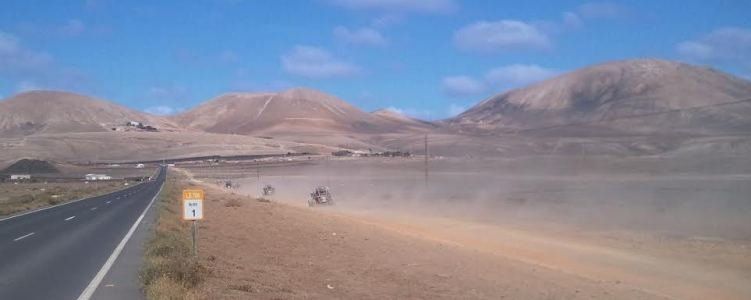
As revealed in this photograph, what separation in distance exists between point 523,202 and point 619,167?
40.6 m

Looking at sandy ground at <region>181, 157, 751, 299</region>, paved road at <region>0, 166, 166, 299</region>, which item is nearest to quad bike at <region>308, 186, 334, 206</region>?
sandy ground at <region>181, 157, 751, 299</region>

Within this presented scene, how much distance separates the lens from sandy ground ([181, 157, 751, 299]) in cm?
1523

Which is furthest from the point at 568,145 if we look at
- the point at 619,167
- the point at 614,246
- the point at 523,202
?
the point at 614,246

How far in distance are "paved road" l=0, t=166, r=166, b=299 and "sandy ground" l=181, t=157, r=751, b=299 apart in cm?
255

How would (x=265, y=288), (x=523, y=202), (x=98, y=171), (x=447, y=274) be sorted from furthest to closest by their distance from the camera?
(x=98, y=171) → (x=523, y=202) → (x=447, y=274) → (x=265, y=288)

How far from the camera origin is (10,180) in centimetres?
10650

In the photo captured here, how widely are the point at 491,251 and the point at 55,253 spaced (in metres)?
13.6

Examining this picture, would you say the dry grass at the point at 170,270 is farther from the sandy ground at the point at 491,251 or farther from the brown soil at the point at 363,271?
the sandy ground at the point at 491,251

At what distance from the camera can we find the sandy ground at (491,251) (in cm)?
1523

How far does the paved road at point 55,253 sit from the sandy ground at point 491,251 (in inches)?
100

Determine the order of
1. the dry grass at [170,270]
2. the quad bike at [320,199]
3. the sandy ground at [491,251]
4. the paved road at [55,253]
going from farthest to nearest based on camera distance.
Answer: the quad bike at [320,199], the sandy ground at [491,251], the paved road at [55,253], the dry grass at [170,270]

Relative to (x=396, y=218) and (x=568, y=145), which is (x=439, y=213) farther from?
(x=568, y=145)

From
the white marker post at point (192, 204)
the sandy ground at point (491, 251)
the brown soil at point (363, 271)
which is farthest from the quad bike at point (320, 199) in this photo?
the white marker post at point (192, 204)

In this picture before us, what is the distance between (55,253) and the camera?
18.6 metres
